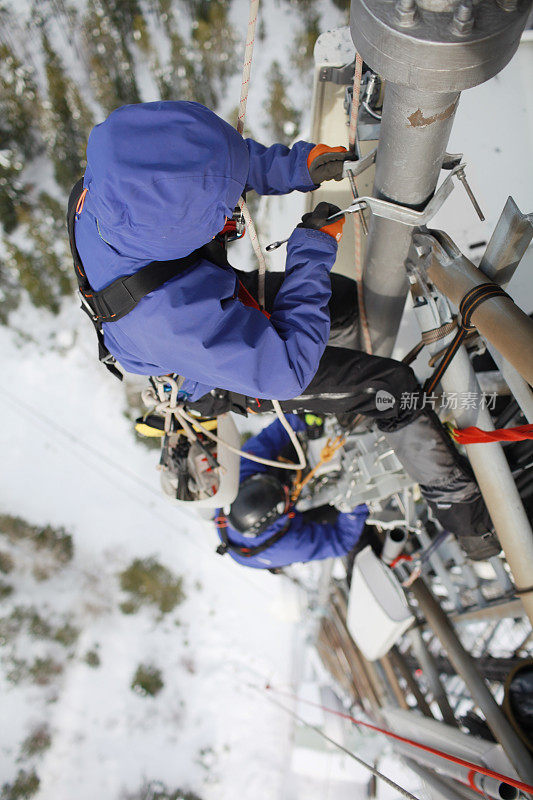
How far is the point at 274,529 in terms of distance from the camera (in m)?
3.82

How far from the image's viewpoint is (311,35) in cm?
1391

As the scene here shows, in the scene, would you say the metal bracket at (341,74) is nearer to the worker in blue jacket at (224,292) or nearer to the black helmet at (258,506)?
the worker in blue jacket at (224,292)

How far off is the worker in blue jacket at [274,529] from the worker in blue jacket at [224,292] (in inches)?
49.1

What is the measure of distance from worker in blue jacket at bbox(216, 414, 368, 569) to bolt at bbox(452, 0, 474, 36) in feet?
9.86

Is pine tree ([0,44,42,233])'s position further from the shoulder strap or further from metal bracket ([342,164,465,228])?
metal bracket ([342,164,465,228])

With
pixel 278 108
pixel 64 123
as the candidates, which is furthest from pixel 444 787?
pixel 64 123

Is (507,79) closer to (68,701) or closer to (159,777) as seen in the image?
(159,777)

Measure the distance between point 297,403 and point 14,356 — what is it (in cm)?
1306

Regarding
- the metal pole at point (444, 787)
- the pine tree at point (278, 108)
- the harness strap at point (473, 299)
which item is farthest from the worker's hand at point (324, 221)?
the pine tree at point (278, 108)

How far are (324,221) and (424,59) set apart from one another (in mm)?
828

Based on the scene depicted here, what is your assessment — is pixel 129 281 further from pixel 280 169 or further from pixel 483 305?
pixel 483 305

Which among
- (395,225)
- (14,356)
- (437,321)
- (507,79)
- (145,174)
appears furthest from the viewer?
(14,356)

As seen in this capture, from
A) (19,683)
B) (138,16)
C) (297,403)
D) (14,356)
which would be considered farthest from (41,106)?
(297,403)

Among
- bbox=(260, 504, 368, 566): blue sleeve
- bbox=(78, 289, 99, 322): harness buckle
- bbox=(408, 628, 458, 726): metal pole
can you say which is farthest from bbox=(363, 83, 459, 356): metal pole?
bbox=(408, 628, 458, 726): metal pole
